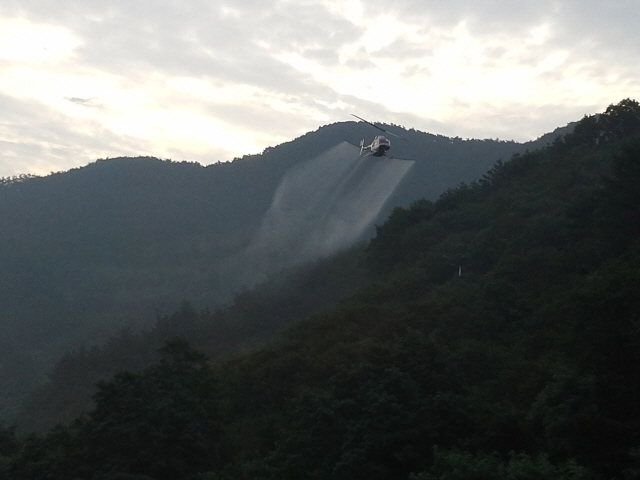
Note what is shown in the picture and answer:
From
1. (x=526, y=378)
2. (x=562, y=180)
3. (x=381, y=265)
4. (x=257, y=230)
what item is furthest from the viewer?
(x=257, y=230)

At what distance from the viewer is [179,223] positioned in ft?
330

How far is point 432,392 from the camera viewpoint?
1573 cm

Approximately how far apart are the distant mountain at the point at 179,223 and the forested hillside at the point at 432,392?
151ft

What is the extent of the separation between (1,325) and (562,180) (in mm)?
62038

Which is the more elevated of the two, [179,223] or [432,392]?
[179,223]

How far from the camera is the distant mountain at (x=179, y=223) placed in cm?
7975

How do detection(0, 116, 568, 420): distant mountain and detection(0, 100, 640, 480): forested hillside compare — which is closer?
detection(0, 100, 640, 480): forested hillside

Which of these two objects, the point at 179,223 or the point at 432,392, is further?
the point at 179,223

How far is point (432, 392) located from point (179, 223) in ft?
287

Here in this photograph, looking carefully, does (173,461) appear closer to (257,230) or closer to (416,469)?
(416,469)

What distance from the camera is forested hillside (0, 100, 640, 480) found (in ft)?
41.6

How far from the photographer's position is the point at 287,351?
26.8m

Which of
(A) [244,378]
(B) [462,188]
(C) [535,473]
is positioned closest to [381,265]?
(B) [462,188]

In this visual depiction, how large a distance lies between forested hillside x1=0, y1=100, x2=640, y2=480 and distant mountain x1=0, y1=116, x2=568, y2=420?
4617 cm
